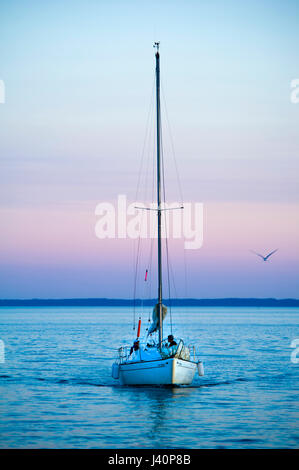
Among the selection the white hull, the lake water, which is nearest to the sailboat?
the white hull

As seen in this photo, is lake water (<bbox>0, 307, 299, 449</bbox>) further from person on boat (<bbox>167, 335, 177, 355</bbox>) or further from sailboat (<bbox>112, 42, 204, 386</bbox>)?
person on boat (<bbox>167, 335, 177, 355</bbox>)

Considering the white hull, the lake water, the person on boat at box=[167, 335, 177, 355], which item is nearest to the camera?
the lake water

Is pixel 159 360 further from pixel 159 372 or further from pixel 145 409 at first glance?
pixel 145 409

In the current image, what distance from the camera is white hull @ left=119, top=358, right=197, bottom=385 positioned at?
37531 mm

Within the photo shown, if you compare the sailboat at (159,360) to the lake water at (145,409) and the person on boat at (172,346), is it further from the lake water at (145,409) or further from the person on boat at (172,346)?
the lake water at (145,409)

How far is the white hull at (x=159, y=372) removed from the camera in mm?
37531

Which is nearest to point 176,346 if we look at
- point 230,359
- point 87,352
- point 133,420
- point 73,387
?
point 133,420

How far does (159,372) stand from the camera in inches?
1483

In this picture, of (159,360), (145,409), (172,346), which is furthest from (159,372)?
(145,409)

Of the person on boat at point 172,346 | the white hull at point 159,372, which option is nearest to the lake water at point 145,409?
the white hull at point 159,372

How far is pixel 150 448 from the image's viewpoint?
2639 cm

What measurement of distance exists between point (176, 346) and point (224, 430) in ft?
28.6

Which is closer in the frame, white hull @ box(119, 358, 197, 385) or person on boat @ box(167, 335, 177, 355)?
white hull @ box(119, 358, 197, 385)
